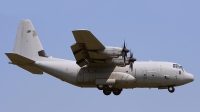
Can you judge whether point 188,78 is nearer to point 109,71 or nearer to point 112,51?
point 109,71

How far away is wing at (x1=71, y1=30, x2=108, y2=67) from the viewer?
37.7 m

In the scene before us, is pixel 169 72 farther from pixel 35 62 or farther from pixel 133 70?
pixel 35 62

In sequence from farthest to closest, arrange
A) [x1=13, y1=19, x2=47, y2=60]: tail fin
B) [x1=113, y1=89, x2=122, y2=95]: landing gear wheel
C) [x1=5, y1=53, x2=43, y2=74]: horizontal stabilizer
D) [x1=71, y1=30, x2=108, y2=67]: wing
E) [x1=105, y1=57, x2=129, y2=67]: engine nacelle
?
1. [x1=13, y1=19, x2=47, y2=60]: tail fin
2. [x1=113, y1=89, x2=122, y2=95]: landing gear wheel
3. [x1=5, y1=53, x2=43, y2=74]: horizontal stabilizer
4. [x1=105, y1=57, x2=129, y2=67]: engine nacelle
5. [x1=71, y1=30, x2=108, y2=67]: wing

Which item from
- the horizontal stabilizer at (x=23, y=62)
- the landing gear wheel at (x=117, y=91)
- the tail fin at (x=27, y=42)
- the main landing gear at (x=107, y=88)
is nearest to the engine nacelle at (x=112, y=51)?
the main landing gear at (x=107, y=88)

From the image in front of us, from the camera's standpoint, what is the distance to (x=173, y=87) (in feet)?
142

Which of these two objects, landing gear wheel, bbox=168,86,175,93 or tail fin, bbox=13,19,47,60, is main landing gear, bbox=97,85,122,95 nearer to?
landing gear wheel, bbox=168,86,175,93

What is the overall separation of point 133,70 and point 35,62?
8.60 meters

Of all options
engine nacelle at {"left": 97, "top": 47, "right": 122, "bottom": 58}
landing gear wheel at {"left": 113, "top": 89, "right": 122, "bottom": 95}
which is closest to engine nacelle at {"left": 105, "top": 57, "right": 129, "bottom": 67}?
engine nacelle at {"left": 97, "top": 47, "right": 122, "bottom": 58}

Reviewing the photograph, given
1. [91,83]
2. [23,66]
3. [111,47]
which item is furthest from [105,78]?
[23,66]

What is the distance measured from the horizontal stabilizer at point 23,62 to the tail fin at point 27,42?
Answer: 1082 millimetres

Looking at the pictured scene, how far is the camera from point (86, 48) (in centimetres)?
3984

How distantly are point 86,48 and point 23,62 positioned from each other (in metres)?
6.27

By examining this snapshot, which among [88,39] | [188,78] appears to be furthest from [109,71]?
[188,78]

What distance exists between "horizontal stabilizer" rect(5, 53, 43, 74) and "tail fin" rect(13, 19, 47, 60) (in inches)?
42.6
